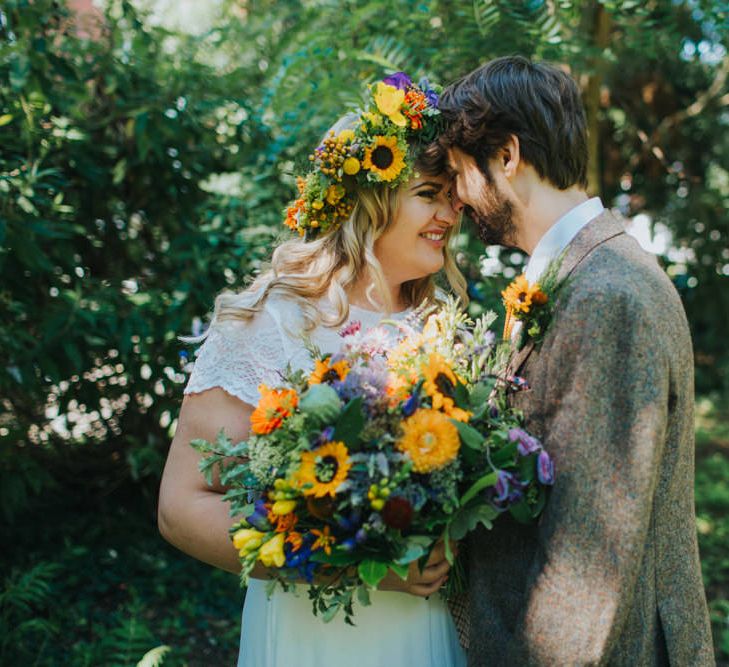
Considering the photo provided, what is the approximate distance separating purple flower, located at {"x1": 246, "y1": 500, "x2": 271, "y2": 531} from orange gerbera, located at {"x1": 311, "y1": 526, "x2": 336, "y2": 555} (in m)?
0.11

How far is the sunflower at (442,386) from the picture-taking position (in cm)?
153

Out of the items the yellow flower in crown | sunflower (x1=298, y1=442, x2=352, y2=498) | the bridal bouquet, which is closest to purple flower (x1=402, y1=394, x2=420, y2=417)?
the bridal bouquet

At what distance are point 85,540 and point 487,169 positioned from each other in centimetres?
385

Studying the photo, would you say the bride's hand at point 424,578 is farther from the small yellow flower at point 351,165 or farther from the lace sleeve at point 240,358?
the small yellow flower at point 351,165

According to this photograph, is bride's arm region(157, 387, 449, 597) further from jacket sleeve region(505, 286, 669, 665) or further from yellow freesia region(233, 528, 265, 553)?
jacket sleeve region(505, 286, 669, 665)

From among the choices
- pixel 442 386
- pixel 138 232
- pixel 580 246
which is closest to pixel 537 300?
pixel 580 246

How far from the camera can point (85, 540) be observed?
4652 mm

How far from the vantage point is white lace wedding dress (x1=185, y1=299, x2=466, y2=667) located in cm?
196

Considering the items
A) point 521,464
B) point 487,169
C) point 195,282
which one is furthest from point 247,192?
point 521,464

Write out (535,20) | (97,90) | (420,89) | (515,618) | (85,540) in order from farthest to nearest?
(85,540) < (97,90) < (535,20) < (420,89) < (515,618)

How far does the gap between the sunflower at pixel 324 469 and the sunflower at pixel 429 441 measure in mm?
125

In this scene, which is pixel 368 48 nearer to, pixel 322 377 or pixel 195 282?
pixel 195 282

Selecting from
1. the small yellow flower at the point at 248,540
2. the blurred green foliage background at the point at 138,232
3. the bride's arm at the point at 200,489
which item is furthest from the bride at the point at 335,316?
the blurred green foliage background at the point at 138,232

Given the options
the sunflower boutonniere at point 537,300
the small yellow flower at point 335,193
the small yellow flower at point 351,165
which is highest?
the small yellow flower at point 351,165
